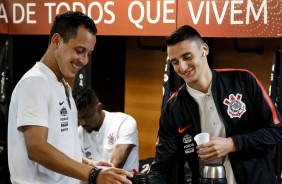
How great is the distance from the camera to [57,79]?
6.04 ft

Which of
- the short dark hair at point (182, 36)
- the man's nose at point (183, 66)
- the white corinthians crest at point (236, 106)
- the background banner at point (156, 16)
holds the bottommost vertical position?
the white corinthians crest at point (236, 106)

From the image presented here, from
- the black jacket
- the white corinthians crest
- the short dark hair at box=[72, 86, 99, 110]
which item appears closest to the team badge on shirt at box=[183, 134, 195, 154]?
the black jacket

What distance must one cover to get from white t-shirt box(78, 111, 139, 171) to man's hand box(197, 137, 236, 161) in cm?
144

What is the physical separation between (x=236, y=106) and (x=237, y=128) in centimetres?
9

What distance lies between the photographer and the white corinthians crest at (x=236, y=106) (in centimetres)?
210

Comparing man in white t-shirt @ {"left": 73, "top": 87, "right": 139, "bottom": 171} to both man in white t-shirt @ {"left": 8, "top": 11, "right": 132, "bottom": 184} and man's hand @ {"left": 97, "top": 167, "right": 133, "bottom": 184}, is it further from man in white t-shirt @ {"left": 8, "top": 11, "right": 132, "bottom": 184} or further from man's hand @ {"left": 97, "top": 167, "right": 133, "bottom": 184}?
man's hand @ {"left": 97, "top": 167, "right": 133, "bottom": 184}

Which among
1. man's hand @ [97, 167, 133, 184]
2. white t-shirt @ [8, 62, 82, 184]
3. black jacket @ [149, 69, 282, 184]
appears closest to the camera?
Answer: man's hand @ [97, 167, 133, 184]

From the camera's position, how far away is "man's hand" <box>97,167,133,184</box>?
1571mm

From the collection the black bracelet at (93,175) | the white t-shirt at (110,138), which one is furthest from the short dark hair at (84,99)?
the black bracelet at (93,175)

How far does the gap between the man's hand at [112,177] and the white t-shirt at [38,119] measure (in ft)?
0.77

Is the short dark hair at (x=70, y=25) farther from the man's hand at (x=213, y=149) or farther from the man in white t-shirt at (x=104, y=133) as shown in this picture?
the man in white t-shirt at (x=104, y=133)

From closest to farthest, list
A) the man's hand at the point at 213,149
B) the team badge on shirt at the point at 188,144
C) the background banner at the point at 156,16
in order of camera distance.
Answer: the man's hand at the point at 213,149
the team badge on shirt at the point at 188,144
the background banner at the point at 156,16

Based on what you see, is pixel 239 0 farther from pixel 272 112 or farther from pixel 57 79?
pixel 57 79

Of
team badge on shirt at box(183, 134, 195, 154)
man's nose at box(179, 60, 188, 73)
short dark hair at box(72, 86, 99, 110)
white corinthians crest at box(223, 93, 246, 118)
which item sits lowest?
team badge on shirt at box(183, 134, 195, 154)
